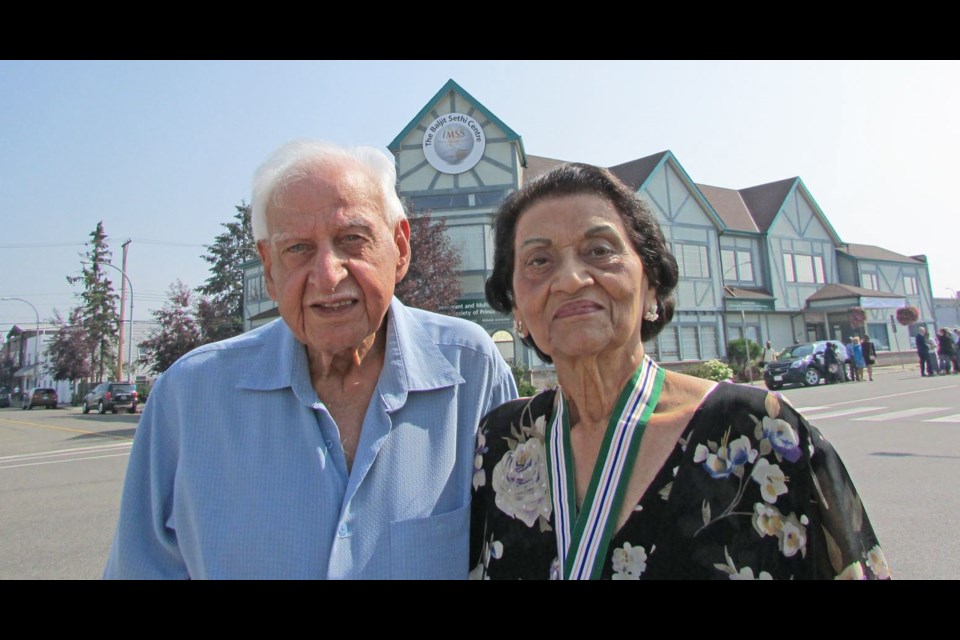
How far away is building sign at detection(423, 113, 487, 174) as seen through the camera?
963 inches

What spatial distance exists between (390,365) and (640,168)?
97.6 ft

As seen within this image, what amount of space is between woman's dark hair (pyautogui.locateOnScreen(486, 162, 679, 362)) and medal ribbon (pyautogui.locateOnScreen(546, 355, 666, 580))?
0.34 meters

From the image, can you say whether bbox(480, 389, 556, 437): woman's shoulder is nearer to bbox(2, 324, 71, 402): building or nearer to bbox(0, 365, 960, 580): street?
bbox(0, 365, 960, 580): street

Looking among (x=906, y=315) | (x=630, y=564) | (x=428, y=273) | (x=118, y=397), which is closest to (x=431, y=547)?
(x=630, y=564)

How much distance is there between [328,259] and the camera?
1898mm

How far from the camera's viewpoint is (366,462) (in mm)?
1770

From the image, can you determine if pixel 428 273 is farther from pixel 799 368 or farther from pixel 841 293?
pixel 841 293

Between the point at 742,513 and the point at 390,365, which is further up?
the point at 390,365

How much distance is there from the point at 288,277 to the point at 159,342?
82.9 ft

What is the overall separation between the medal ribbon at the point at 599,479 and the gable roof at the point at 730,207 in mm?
32589

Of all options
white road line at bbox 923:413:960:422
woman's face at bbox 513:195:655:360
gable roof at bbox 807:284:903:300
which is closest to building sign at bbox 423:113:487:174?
white road line at bbox 923:413:960:422
